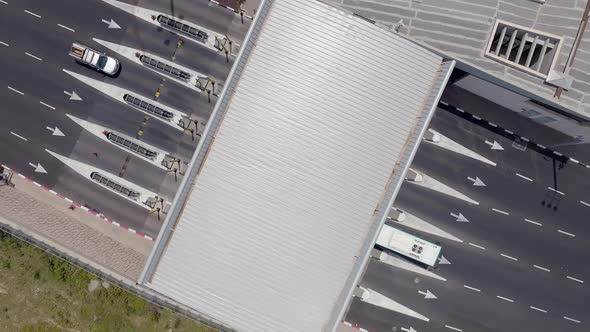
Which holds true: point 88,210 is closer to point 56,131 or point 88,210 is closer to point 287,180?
point 56,131

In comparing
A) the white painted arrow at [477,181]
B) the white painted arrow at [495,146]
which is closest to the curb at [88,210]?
the white painted arrow at [477,181]

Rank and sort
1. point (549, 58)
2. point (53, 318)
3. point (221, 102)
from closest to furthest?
1. point (221, 102)
2. point (549, 58)
3. point (53, 318)

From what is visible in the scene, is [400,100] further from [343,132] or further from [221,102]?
[221,102]

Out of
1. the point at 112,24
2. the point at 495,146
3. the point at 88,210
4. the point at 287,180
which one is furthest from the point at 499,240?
the point at 112,24

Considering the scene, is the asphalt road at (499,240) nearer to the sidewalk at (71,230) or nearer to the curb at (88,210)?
the curb at (88,210)

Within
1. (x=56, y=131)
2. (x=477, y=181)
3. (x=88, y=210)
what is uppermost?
(x=477, y=181)

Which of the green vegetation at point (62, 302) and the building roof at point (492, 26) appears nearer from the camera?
the building roof at point (492, 26)

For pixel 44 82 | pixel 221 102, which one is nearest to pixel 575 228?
pixel 221 102
